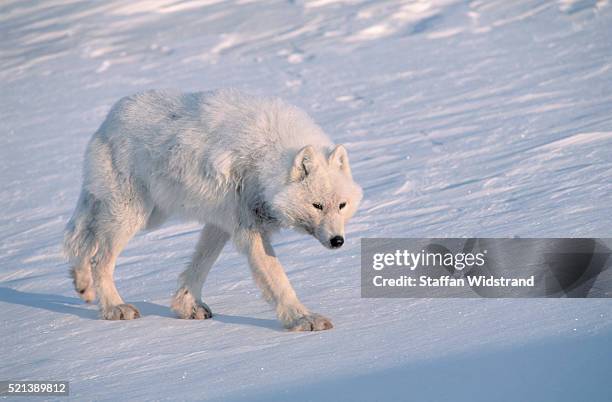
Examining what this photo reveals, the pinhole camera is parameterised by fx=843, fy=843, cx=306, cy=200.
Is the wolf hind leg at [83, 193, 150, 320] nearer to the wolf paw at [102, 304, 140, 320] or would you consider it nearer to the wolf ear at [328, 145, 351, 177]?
the wolf paw at [102, 304, 140, 320]

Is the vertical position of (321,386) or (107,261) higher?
(321,386)

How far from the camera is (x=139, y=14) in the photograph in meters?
20.4

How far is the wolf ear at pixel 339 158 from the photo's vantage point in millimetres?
5555

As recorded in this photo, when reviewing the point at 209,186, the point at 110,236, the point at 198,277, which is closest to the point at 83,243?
the point at 110,236

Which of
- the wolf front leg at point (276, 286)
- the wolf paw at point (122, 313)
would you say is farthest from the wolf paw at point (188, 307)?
the wolf front leg at point (276, 286)

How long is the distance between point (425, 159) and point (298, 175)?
15.8 feet

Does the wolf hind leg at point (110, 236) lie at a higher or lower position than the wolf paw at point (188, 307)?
higher

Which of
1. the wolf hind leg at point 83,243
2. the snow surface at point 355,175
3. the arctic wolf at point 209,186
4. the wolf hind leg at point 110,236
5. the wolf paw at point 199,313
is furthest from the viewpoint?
the wolf hind leg at point 83,243

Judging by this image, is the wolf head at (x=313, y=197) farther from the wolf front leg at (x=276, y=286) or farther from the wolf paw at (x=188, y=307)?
the wolf paw at (x=188, y=307)

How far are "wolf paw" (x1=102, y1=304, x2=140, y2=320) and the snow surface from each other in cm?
10

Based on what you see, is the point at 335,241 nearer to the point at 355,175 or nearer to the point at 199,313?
the point at 199,313

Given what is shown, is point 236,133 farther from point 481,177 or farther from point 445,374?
point 481,177

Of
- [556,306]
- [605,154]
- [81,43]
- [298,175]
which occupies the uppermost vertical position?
[298,175]

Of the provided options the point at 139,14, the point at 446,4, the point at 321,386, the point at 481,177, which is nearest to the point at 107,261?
the point at 321,386
